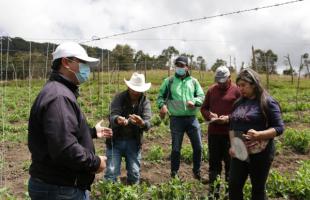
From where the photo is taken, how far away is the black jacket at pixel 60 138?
2.83 meters

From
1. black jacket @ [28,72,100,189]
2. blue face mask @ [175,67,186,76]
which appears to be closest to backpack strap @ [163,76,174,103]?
blue face mask @ [175,67,186,76]

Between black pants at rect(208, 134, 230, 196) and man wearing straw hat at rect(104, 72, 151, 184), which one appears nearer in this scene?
man wearing straw hat at rect(104, 72, 151, 184)

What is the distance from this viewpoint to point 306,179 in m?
5.62

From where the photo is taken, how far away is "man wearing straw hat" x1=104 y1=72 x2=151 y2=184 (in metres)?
5.13

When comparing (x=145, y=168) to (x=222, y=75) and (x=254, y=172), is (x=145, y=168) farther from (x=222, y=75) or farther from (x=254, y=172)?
(x=254, y=172)

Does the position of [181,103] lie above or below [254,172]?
above

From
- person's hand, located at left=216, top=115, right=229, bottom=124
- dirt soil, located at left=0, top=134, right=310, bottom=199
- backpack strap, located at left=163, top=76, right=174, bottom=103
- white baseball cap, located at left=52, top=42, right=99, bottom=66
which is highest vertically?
white baseball cap, located at left=52, top=42, right=99, bottom=66

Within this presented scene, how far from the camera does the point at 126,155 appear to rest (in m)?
5.25

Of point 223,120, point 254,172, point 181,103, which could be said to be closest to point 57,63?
point 254,172

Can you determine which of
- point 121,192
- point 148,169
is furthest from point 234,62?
point 121,192

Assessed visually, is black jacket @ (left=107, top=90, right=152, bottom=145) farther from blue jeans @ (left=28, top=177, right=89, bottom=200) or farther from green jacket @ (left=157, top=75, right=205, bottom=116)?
blue jeans @ (left=28, top=177, right=89, bottom=200)

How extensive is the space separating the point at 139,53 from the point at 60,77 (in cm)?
6822

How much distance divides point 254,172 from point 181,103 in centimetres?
197

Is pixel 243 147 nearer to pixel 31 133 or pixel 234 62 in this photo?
pixel 31 133
